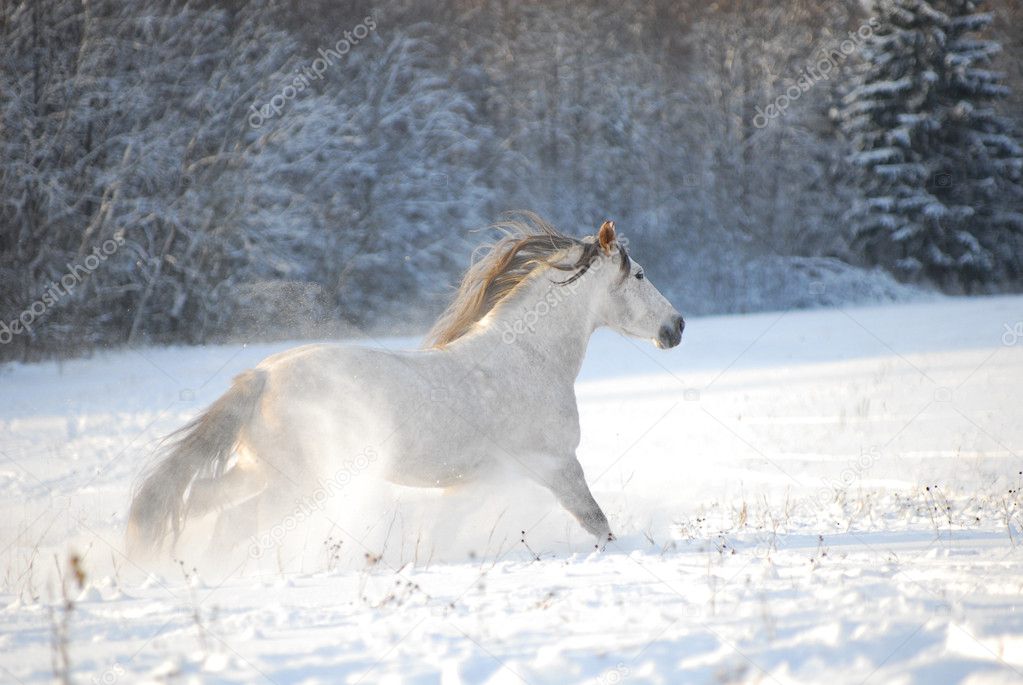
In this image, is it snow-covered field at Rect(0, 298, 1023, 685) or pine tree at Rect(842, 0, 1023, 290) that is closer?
snow-covered field at Rect(0, 298, 1023, 685)

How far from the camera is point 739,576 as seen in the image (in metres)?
3.54

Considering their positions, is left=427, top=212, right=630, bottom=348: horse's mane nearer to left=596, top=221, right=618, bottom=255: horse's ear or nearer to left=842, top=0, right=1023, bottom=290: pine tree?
left=596, top=221, right=618, bottom=255: horse's ear

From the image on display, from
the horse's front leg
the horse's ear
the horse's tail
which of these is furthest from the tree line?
the horse's front leg

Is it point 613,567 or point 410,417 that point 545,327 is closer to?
point 410,417

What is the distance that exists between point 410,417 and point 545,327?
46.4 inches

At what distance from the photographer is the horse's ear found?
5448 millimetres

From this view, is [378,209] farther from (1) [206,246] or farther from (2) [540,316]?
(2) [540,316]

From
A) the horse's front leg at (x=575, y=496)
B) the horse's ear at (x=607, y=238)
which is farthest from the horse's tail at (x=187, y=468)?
the horse's ear at (x=607, y=238)

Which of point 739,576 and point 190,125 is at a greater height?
point 190,125

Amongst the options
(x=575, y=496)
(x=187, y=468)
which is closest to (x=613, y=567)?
(x=575, y=496)

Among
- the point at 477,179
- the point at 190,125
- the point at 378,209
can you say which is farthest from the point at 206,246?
the point at 477,179

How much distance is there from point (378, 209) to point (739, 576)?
23297 mm

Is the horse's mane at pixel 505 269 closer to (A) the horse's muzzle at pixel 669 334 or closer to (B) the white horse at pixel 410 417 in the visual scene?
(B) the white horse at pixel 410 417

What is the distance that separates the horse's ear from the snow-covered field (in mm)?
1504
